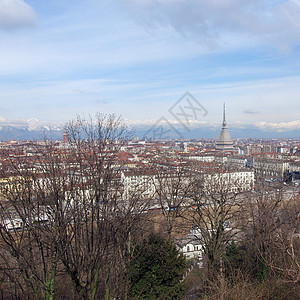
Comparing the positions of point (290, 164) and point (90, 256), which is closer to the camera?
point (90, 256)

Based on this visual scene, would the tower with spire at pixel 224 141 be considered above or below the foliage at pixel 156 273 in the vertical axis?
above

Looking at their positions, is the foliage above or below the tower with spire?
below

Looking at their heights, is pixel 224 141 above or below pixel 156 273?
above

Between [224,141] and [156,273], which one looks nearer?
[156,273]

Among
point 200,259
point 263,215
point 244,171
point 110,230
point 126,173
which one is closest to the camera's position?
point 110,230

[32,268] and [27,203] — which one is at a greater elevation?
[27,203]

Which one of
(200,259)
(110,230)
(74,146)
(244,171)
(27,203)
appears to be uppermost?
(74,146)

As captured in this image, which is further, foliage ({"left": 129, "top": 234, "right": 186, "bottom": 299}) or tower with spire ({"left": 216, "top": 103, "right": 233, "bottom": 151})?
tower with spire ({"left": 216, "top": 103, "right": 233, "bottom": 151})

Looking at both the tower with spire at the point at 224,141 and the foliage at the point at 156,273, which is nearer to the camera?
the foliage at the point at 156,273

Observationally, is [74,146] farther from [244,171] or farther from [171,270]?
[244,171]

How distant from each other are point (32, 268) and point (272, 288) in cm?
411

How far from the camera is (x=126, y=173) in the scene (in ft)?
55.3

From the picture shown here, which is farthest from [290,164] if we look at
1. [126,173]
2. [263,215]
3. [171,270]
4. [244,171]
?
[171,270]

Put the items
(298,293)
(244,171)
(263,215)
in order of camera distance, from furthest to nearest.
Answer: (244,171)
(263,215)
(298,293)
